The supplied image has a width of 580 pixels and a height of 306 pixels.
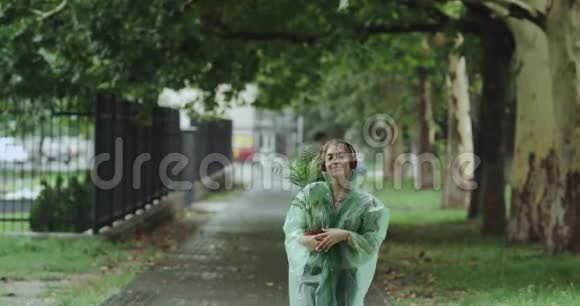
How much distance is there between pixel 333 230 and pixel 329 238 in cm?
7

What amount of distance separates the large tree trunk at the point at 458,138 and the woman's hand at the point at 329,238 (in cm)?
2003

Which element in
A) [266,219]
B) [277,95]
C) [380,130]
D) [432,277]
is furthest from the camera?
[380,130]

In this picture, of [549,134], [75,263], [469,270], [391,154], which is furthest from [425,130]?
[75,263]

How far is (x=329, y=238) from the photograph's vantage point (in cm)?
648

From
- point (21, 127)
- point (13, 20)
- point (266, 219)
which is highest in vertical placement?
point (13, 20)

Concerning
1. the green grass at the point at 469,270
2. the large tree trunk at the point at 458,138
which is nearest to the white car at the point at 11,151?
the green grass at the point at 469,270

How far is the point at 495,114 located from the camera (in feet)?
64.3

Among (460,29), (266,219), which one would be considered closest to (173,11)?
(460,29)

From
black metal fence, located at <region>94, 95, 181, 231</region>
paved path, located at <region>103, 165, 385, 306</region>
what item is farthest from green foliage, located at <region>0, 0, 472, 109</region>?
paved path, located at <region>103, 165, 385, 306</region>

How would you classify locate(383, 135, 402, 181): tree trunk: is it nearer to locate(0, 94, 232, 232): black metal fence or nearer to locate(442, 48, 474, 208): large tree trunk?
locate(442, 48, 474, 208): large tree trunk

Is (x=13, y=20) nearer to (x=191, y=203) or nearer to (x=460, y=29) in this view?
(x=460, y=29)

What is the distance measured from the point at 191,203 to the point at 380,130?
1877cm

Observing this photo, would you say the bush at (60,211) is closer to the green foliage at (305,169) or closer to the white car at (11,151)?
the white car at (11,151)

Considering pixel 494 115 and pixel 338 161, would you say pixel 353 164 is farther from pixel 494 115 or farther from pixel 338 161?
pixel 494 115
